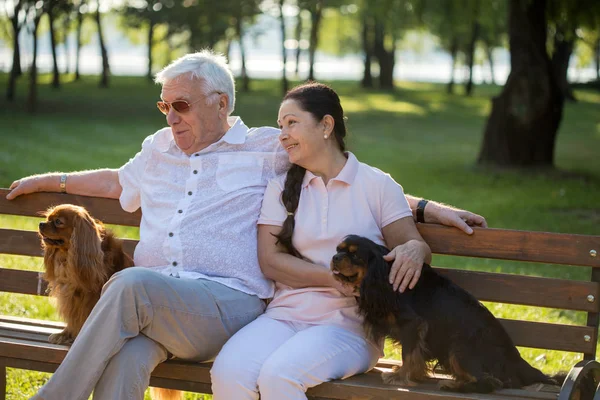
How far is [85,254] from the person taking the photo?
430 cm

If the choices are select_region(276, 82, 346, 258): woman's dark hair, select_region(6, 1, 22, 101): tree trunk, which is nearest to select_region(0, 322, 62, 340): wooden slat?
select_region(276, 82, 346, 258): woman's dark hair

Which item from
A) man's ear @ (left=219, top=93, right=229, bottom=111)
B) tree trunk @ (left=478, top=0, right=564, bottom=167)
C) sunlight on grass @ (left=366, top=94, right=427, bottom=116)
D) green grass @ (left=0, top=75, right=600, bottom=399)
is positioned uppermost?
man's ear @ (left=219, top=93, right=229, bottom=111)

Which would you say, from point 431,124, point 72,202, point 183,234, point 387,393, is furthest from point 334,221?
point 431,124

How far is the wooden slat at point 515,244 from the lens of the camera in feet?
13.6

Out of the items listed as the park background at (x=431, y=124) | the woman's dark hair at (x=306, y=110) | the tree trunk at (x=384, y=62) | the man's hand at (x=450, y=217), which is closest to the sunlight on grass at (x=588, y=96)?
the park background at (x=431, y=124)

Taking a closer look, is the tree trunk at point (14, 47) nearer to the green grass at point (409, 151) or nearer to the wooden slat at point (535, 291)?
the green grass at point (409, 151)

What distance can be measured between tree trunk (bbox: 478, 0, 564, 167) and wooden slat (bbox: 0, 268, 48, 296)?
12.5m

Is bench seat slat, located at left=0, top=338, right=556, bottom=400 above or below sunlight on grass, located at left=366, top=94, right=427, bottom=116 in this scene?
above

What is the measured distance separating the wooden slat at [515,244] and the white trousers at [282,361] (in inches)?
27.7

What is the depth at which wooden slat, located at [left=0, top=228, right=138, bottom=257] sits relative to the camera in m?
4.98

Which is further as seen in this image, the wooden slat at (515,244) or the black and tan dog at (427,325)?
the wooden slat at (515,244)

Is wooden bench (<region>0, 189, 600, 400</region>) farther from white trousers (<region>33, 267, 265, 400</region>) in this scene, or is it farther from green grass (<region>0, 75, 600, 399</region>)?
green grass (<region>0, 75, 600, 399</region>)

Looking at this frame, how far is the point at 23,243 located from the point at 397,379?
236 cm

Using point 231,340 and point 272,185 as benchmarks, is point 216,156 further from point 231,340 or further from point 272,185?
point 231,340
